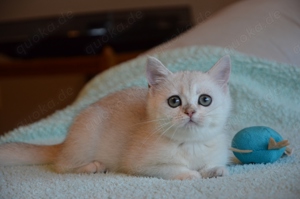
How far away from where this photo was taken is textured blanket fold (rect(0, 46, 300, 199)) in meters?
1.05

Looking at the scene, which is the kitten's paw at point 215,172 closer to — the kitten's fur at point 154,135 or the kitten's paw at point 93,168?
the kitten's fur at point 154,135

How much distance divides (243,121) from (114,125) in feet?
1.95

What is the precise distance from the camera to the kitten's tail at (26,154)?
1.52 m

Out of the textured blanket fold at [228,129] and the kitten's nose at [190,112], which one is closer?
the textured blanket fold at [228,129]

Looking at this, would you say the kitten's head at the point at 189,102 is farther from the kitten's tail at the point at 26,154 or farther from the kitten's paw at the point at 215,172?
the kitten's tail at the point at 26,154

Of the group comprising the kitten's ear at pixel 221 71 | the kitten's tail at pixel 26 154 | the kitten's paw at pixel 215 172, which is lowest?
the kitten's paw at pixel 215 172

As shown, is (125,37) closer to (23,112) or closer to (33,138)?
(23,112)

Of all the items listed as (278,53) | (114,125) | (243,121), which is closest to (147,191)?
(114,125)

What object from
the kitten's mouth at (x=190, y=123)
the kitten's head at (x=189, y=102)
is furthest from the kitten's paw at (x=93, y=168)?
the kitten's mouth at (x=190, y=123)

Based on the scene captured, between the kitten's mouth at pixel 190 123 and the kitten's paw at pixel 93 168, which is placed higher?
the kitten's mouth at pixel 190 123

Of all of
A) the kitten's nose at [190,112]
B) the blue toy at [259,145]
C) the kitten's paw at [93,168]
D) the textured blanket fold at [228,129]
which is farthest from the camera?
the kitten's paw at [93,168]

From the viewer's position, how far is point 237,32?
2.08 meters

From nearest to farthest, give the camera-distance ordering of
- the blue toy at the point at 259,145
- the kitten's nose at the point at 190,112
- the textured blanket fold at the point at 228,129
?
the textured blanket fold at the point at 228,129, the kitten's nose at the point at 190,112, the blue toy at the point at 259,145

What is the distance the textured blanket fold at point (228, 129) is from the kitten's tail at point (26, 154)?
0.03 meters
